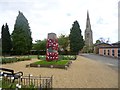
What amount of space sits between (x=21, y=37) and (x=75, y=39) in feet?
50.1

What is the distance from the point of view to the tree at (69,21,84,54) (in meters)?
56.6

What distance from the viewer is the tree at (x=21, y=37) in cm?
4881

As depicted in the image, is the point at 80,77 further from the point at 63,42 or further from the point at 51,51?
the point at 63,42

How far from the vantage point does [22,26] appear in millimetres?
52375

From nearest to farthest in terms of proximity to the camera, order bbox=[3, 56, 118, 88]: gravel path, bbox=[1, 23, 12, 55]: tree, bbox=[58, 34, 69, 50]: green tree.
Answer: bbox=[3, 56, 118, 88]: gravel path
bbox=[1, 23, 12, 55]: tree
bbox=[58, 34, 69, 50]: green tree

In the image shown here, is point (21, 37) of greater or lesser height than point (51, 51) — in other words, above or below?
above

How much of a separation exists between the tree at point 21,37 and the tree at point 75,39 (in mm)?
11458

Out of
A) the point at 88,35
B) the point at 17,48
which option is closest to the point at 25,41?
the point at 17,48

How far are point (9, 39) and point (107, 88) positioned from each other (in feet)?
143

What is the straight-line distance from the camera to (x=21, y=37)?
160 ft

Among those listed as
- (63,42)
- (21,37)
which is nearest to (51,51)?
(21,37)

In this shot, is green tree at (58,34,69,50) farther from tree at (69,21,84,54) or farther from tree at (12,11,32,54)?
tree at (12,11,32,54)

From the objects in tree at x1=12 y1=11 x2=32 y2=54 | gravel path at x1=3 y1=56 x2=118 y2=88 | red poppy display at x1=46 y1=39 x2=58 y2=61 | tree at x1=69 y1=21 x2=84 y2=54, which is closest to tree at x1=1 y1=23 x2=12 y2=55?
tree at x1=12 y1=11 x2=32 y2=54

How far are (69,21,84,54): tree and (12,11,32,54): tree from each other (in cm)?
1146
